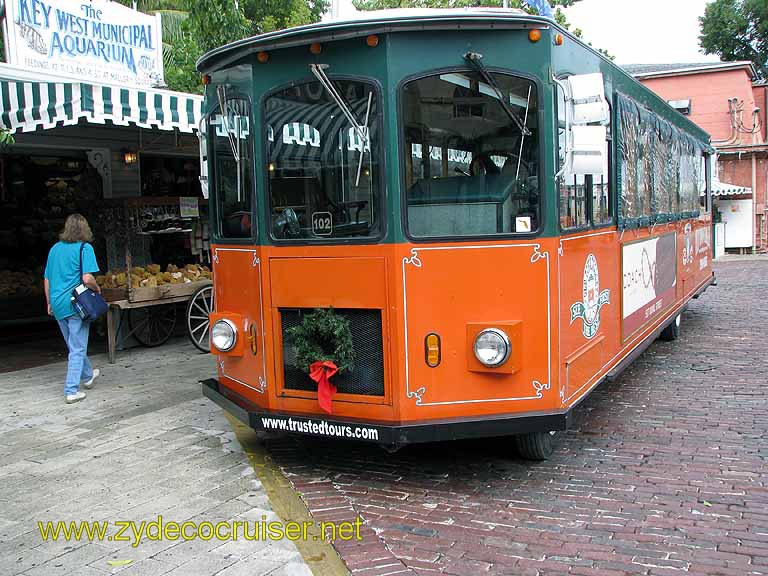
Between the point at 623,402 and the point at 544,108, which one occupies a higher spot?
the point at 544,108

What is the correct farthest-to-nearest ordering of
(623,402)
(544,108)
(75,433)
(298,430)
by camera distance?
(623,402) < (75,433) < (298,430) < (544,108)

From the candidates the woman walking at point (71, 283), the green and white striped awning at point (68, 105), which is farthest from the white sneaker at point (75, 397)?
the green and white striped awning at point (68, 105)

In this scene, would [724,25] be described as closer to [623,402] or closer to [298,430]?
[623,402]

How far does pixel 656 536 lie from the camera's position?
13.8ft

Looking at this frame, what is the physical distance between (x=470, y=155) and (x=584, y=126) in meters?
0.75

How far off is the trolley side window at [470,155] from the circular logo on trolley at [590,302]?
857 mm

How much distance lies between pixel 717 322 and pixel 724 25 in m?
32.4

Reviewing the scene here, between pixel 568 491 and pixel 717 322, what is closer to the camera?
pixel 568 491

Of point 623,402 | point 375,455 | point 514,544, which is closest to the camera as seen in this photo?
point 514,544

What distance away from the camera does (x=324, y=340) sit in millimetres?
4953

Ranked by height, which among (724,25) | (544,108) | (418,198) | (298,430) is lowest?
(298,430)

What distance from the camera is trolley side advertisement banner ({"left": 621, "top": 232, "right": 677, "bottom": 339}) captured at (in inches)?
268

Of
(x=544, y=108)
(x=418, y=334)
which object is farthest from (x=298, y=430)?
(x=544, y=108)

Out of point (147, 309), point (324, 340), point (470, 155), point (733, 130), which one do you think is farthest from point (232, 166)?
point (733, 130)
